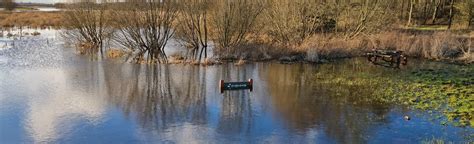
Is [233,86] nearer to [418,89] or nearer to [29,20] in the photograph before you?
[418,89]

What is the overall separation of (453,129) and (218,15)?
18.6m

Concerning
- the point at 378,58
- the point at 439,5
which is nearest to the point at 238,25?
the point at 378,58

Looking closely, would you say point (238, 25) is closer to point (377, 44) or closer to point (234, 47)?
point (234, 47)

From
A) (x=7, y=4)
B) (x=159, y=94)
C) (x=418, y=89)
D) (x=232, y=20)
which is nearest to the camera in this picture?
(x=159, y=94)

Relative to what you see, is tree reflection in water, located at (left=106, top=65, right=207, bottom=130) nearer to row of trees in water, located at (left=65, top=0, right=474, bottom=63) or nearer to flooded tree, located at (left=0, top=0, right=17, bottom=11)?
row of trees in water, located at (left=65, top=0, right=474, bottom=63)

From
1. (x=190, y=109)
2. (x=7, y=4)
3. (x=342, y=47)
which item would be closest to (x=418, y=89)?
(x=190, y=109)

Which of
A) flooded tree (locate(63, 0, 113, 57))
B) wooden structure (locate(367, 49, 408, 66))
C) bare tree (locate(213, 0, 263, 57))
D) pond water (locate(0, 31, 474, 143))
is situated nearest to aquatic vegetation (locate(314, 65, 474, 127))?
pond water (locate(0, 31, 474, 143))

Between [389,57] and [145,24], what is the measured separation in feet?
50.0

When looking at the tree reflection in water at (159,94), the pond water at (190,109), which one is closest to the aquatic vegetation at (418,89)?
the pond water at (190,109)

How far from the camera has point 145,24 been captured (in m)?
28.2

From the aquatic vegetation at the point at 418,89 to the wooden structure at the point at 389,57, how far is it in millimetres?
2116

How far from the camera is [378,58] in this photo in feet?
93.2

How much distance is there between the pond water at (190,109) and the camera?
12.5 meters

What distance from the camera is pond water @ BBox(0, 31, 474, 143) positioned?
12508mm
